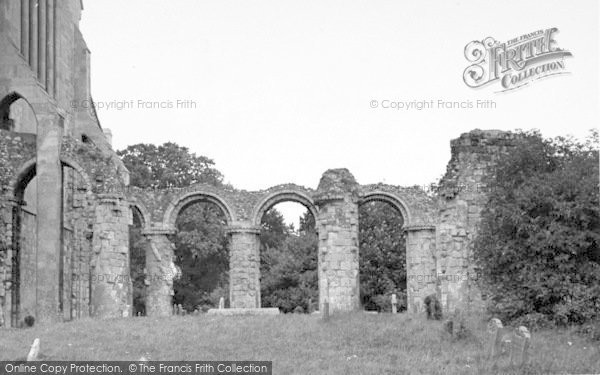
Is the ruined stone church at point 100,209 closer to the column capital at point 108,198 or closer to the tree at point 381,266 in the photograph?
the column capital at point 108,198

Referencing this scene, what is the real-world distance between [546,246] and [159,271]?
1841 centimetres

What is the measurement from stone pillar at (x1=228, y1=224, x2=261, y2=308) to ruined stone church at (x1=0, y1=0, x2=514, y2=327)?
35 millimetres

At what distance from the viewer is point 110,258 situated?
25781 millimetres

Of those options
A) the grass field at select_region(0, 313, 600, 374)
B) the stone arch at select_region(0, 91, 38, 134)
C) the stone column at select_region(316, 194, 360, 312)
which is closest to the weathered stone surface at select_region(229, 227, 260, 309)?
the stone column at select_region(316, 194, 360, 312)

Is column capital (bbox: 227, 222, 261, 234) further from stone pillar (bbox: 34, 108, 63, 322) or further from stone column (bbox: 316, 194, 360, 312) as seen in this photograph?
stone pillar (bbox: 34, 108, 63, 322)

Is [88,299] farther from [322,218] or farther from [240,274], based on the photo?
[322,218]

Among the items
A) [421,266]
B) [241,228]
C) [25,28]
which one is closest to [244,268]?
[241,228]

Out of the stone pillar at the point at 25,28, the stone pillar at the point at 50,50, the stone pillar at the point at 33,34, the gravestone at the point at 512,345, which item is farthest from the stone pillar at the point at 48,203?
the gravestone at the point at 512,345

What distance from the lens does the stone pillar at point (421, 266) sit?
33.8 metres

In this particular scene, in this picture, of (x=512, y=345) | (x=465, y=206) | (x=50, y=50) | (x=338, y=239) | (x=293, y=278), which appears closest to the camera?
(x=512, y=345)

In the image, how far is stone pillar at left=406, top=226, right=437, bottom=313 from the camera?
3378 centimetres

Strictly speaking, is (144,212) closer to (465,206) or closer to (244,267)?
(244,267)

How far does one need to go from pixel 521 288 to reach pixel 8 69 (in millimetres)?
17323

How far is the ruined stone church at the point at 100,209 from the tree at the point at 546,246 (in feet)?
8.12
